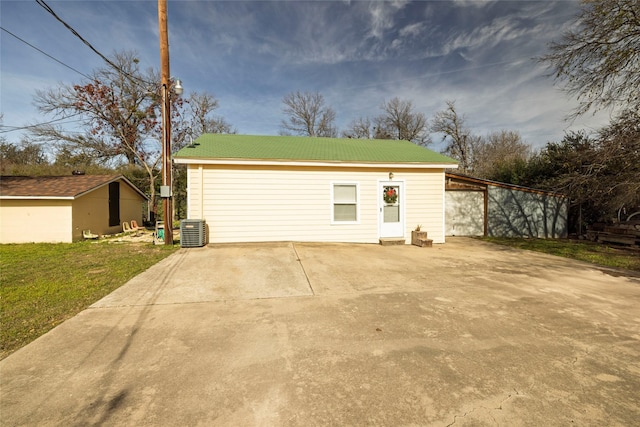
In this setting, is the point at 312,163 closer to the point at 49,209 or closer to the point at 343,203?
the point at 343,203

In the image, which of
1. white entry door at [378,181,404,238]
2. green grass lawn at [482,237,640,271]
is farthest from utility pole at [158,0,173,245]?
green grass lawn at [482,237,640,271]

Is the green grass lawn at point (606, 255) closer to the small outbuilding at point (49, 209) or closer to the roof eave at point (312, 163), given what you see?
the roof eave at point (312, 163)

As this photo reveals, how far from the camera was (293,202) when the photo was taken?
888cm

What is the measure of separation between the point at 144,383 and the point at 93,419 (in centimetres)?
38

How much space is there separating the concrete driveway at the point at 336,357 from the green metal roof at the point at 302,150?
4.82 m

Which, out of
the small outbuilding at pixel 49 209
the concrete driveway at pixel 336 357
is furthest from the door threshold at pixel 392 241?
the small outbuilding at pixel 49 209

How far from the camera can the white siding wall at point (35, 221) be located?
10.7m

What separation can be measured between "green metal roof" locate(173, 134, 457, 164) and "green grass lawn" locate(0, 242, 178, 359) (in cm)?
336

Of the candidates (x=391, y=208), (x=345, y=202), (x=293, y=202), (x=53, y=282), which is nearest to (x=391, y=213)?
(x=391, y=208)

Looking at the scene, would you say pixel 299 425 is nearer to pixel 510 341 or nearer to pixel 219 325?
pixel 219 325

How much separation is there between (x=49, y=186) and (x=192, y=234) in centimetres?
915

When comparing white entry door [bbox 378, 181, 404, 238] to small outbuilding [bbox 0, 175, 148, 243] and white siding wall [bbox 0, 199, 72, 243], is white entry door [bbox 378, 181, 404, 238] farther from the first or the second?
white siding wall [bbox 0, 199, 72, 243]

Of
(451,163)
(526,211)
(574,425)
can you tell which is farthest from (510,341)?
(526,211)

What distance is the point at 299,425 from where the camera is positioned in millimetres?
1755
